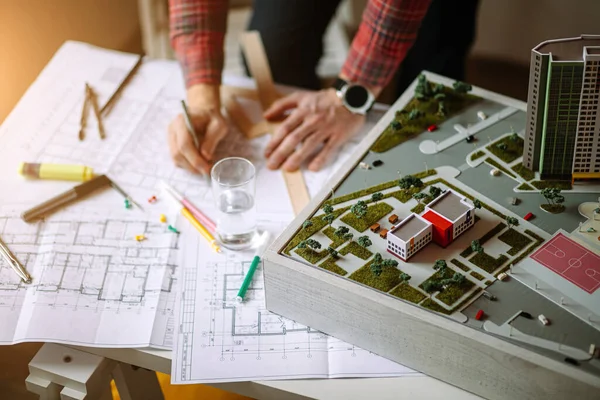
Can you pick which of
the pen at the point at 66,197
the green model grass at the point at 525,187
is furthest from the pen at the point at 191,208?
the green model grass at the point at 525,187

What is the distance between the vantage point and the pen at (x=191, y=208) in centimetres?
129

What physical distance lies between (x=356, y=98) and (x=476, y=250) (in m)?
0.52

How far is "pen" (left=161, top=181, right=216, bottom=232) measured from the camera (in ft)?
4.23

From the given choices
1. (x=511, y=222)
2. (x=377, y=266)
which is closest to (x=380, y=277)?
(x=377, y=266)

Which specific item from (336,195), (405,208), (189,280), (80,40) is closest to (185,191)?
(189,280)

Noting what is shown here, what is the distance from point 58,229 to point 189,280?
0.91 feet

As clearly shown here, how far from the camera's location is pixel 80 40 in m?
1.68

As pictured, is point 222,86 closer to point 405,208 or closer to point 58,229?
point 58,229

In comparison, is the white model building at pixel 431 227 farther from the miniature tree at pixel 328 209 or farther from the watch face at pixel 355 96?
the watch face at pixel 355 96

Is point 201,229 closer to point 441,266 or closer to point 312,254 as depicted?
point 312,254

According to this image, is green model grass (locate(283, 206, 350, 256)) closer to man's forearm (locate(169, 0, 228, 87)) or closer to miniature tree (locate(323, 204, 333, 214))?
miniature tree (locate(323, 204, 333, 214))

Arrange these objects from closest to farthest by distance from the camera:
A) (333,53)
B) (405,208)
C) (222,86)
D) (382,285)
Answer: (382,285) < (405,208) < (222,86) < (333,53)

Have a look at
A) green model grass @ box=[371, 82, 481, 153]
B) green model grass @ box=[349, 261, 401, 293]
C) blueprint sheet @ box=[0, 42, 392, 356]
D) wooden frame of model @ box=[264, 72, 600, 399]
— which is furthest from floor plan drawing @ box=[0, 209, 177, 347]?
green model grass @ box=[371, 82, 481, 153]

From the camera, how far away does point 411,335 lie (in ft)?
3.32
